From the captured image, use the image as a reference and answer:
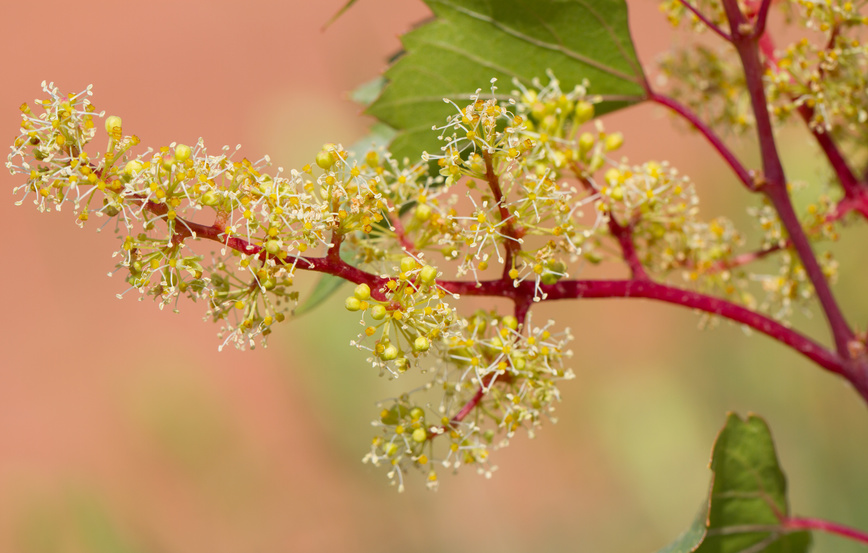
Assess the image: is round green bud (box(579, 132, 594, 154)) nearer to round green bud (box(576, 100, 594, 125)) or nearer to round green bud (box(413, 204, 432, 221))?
round green bud (box(576, 100, 594, 125))

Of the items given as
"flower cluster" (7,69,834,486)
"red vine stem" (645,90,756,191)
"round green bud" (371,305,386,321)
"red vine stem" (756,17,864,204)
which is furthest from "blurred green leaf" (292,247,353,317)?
"red vine stem" (756,17,864,204)

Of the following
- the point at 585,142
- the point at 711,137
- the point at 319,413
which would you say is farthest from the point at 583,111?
the point at 319,413

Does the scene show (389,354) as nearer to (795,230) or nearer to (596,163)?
(596,163)

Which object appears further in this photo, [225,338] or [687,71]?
[687,71]

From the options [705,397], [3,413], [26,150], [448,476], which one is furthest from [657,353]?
[3,413]

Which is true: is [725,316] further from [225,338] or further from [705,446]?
[705,446]

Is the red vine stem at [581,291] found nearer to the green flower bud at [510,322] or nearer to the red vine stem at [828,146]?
the green flower bud at [510,322]
